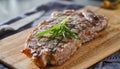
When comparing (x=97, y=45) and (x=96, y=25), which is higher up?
(x=96, y=25)

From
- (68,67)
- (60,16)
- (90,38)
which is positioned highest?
(60,16)

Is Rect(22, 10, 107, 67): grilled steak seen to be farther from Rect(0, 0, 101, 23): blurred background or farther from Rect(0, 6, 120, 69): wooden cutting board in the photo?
Rect(0, 0, 101, 23): blurred background

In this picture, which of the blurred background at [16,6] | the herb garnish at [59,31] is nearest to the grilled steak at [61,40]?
the herb garnish at [59,31]

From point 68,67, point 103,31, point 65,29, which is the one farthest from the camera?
point 103,31

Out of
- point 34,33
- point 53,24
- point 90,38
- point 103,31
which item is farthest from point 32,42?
point 103,31

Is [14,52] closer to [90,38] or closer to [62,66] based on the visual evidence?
[62,66]

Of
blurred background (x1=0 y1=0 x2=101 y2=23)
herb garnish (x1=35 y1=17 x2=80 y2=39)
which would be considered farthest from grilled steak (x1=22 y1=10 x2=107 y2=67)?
blurred background (x1=0 y1=0 x2=101 y2=23)
